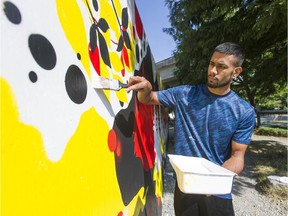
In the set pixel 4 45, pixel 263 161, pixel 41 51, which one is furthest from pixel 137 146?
pixel 263 161

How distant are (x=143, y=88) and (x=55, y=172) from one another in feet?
3.51

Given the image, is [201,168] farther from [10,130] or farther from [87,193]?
[10,130]

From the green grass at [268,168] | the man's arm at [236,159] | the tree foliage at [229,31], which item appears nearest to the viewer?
the man's arm at [236,159]

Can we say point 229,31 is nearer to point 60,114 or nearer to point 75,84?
point 75,84

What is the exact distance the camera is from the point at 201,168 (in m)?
1.68

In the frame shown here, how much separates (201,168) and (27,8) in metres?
1.49

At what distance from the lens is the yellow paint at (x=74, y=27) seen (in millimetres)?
944

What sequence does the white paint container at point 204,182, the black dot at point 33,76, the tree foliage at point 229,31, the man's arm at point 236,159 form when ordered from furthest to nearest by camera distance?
the tree foliage at point 229,31
the man's arm at point 236,159
the white paint container at point 204,182
the black dot at point 33,76

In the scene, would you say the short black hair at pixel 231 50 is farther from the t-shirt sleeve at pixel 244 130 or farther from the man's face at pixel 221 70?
the t-shirt sleeve at pixel 244 130

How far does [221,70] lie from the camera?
1.77 m

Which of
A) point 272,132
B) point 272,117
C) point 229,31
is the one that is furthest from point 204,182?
point 272,117

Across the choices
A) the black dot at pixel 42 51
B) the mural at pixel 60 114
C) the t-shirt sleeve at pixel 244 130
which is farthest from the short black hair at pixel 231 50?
the black dot at pixel 42 51

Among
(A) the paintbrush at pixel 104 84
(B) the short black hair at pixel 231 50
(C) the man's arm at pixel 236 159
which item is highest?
(B) the short black hair at pixel 231 50

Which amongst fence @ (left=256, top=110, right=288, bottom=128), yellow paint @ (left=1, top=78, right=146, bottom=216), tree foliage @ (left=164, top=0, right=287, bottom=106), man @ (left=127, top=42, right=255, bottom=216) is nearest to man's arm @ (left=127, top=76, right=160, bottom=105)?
man @ (left=127, top=42, right=255, bottom=216)
